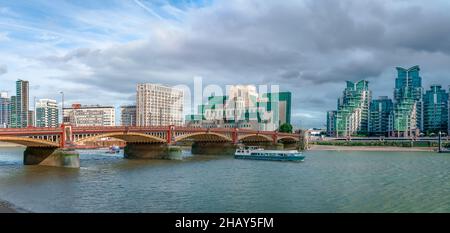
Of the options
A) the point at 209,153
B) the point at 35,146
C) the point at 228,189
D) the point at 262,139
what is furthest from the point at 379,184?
the point at 262,139

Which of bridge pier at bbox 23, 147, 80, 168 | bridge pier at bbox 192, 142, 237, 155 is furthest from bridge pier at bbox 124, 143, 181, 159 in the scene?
bridge pier at bbox 192, 142, 237, 155

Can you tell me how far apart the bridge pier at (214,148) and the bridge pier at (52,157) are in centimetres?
6085

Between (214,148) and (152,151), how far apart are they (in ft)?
108

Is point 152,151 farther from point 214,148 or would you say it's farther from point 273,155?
point 214,148

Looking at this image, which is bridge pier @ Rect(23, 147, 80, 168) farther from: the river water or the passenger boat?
the passenger boat

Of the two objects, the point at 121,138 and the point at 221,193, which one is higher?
the point at 121,138

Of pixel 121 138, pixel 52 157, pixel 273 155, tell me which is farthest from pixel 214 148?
pixel 52 157

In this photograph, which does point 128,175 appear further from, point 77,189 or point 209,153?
point 209,153

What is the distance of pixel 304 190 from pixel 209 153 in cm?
8570

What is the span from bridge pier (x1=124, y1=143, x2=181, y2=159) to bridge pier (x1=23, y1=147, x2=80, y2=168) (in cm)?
2760

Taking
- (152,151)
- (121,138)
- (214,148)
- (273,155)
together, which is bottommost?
(214,148)

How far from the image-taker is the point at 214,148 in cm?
13250

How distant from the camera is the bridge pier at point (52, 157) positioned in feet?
238
